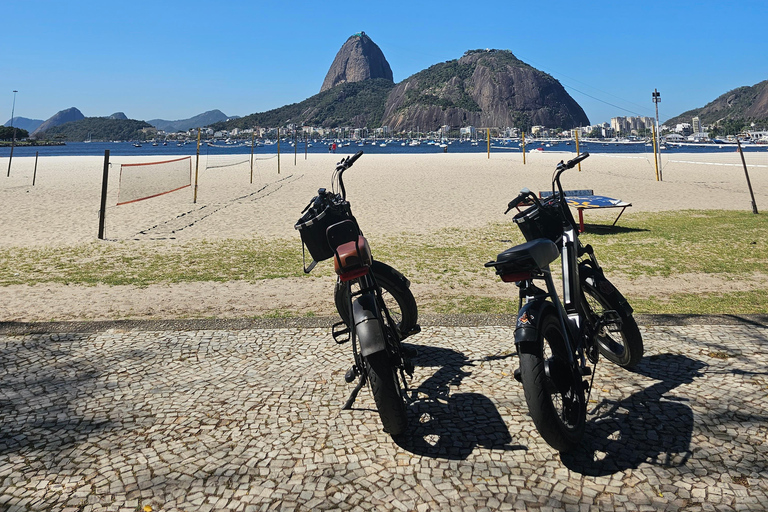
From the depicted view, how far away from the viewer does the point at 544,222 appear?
3650mm

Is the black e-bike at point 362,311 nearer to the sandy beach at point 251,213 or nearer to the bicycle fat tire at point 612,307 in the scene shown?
the bicycle fat tire at point 612,307

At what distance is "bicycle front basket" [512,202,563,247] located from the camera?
363 centimetres

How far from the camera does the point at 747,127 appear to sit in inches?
6526

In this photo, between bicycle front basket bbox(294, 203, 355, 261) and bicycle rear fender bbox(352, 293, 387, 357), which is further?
bicycle front basket bbox(294, 203, 355, 261)

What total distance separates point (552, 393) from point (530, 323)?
0.36 meters

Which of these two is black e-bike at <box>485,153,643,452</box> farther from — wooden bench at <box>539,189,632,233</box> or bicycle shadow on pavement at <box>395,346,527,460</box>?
wooden bench at <box>539,189,632,233</box>

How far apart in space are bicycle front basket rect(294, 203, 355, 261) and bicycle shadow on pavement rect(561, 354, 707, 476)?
1.90 m

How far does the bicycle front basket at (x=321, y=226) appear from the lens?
3689mm

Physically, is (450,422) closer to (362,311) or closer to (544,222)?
(362,311)

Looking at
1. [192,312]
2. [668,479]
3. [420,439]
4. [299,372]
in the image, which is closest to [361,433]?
[420,439]

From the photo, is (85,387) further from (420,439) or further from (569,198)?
(569,198)

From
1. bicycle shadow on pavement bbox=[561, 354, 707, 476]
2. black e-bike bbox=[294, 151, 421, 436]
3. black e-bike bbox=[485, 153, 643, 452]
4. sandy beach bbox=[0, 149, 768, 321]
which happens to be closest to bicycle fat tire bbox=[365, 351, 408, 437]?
black e-bike bbox=[294, 151, 421, 436]

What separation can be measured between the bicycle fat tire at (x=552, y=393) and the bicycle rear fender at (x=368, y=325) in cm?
76

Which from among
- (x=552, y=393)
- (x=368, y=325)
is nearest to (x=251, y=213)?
(x=368, y=325)
